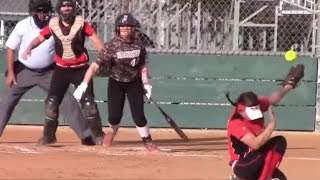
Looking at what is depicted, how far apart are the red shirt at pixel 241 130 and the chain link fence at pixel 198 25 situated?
5.79 meters

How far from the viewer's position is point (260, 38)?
44.6 ft

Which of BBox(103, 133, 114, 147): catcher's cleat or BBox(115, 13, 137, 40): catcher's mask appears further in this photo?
BBox(103, 133, 114, 147): catcher's cleat

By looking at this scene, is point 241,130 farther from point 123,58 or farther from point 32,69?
point 32,69

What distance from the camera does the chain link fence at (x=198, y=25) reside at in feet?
42.4

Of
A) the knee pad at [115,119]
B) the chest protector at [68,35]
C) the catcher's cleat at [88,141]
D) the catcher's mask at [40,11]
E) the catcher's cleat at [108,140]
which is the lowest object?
the catcher's cleat at [88,141]

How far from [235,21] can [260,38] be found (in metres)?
0.83

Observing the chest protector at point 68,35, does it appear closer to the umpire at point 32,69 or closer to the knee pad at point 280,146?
the umpire at point 32,69

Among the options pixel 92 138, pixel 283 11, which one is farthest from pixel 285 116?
pixel 92 138

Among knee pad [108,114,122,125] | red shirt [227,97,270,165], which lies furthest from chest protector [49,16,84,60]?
red shirt [227,97,270,165]

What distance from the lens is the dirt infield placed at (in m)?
8.20

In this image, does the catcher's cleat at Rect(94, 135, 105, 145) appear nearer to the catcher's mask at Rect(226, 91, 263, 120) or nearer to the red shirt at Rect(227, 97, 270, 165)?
the red shirt at Rect(227, 97, 270, 165)

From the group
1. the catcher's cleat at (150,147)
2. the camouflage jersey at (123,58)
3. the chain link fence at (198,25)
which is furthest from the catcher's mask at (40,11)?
the chain link fence at (198,25)

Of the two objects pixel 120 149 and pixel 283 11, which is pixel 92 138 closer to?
pixel 120 149

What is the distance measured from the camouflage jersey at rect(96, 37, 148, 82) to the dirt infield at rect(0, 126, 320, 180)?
938 mm
